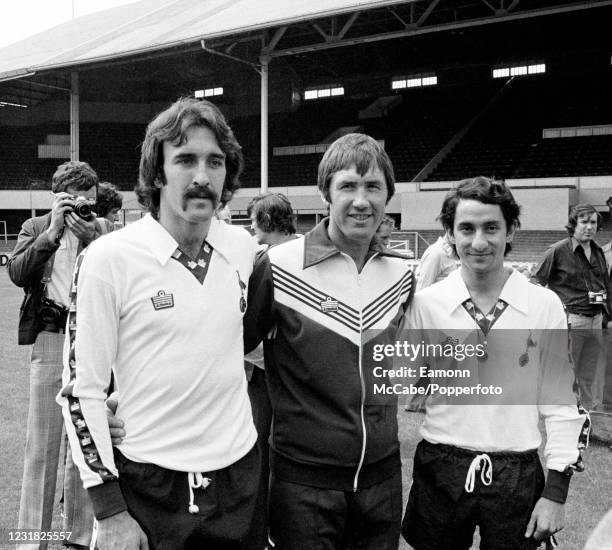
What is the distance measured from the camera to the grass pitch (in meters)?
3.74

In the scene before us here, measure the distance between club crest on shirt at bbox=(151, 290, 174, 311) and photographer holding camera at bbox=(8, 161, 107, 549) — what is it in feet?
4.84

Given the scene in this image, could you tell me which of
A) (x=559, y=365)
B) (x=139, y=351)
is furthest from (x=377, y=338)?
(x=139, y=351)

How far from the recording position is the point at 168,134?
5.98ft

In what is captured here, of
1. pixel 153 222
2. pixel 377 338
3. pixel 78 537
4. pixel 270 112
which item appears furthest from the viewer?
pixel 270 112

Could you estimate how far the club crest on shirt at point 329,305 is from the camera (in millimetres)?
2055

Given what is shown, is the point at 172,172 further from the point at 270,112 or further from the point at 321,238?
the point at 270,112

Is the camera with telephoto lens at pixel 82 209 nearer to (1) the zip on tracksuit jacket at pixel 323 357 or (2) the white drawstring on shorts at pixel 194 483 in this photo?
(1) the zip on tracksuit jacket at pixel 323 357

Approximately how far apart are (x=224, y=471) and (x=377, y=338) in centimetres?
62

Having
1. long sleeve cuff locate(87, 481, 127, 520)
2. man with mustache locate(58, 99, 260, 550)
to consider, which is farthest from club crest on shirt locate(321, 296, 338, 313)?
long sleeve cuff locate(87, 481, 127, 520)

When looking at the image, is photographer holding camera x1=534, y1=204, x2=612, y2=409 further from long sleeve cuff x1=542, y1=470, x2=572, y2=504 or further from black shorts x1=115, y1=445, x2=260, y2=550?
black shorts x1=115, y1=445, x2=260, y2=550

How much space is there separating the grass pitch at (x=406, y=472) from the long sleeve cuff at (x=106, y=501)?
2.06 m

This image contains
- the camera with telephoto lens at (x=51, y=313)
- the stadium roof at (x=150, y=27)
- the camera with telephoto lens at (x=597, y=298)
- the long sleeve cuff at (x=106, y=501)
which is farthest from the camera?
the stadium roof at (x=150, y=27)

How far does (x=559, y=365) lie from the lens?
2.12 meters

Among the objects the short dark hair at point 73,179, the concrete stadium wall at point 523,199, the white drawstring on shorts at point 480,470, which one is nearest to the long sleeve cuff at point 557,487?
the white drawstring on shorts at point 480,470
